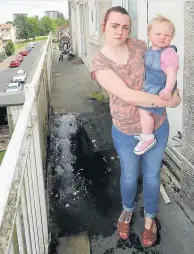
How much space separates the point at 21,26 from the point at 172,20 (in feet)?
408

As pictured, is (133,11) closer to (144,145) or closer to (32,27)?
(144,145)

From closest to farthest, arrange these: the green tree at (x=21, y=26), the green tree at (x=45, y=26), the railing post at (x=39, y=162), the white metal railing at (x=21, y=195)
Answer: the white metal railing at (x=21, y=195) → the railing post at (x=39, y=162) → the green tree at (x=21, y=26) → the green tree at (x=45, y=26)

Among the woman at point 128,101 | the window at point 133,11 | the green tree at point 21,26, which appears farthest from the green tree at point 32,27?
the woman at point 128,101

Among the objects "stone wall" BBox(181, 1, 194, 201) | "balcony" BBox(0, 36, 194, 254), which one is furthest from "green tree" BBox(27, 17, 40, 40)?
"stone wall" BBox(181, 1, 194, 201)

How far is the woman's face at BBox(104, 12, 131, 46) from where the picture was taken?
2.26 meters

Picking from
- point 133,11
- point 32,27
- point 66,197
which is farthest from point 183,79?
point 32,27

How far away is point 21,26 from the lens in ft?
392

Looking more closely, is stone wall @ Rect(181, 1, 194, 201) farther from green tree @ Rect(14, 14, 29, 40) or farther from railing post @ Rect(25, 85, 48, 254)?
green tree @ Rect(14, 14, 29, 40)

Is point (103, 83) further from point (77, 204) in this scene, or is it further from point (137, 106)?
point (77, 204)

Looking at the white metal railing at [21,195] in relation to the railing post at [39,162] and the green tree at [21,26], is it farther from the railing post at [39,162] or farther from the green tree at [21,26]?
the green tree at [21,26]

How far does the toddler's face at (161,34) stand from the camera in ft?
7.36

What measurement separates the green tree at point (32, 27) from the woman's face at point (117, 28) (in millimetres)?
120962

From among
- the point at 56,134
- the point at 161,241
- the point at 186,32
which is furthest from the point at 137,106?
the point at 56,134

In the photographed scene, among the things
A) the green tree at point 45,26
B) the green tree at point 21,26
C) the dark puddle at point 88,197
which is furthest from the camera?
the green tree at point 45,26
